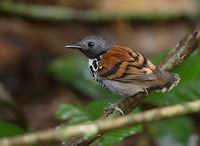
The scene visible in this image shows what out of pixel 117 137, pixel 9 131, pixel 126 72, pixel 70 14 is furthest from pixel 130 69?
pixel 70 14

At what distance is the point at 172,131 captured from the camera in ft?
18.9

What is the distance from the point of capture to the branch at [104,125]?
1879mm

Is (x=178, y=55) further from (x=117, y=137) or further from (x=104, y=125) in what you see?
(x=104, y=125)

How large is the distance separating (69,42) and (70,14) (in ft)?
2.19

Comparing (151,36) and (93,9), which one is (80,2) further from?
(151,36)

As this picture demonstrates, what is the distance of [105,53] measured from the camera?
442 centimetres

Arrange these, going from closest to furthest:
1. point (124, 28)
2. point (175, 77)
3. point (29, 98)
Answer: point (175, 77) < point (29, 98) < point (124, 28)

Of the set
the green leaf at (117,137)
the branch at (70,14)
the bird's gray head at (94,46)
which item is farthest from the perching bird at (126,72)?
the branch at (70,14)

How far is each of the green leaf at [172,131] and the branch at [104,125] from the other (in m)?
3.61

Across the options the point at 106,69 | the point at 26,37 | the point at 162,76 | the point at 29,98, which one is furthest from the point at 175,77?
the point at 26,37

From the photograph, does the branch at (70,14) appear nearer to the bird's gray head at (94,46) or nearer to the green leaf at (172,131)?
the green leaf at (172,131)

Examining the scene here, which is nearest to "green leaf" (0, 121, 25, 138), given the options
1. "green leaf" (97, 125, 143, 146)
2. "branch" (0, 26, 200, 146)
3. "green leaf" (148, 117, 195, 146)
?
"green leaf" (97, 125, 143, 146)

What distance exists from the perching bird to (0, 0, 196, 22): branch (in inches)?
172

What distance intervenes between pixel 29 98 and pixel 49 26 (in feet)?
5.93
